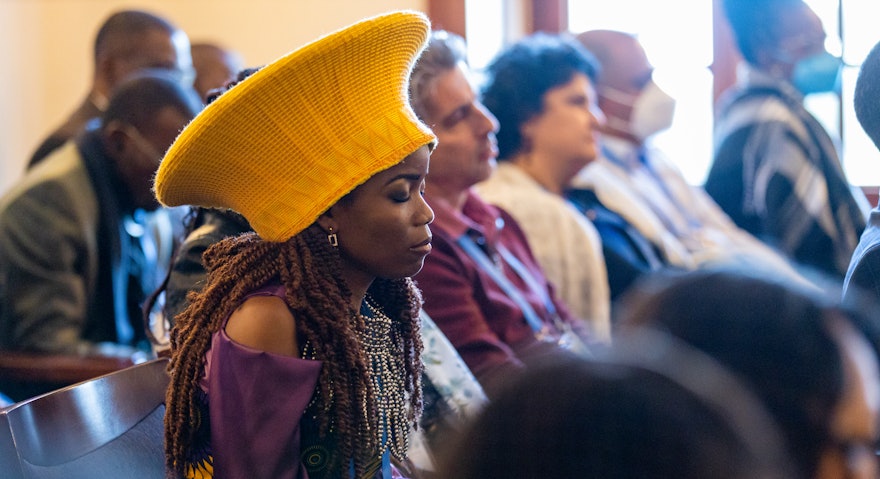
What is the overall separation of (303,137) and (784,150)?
235cm

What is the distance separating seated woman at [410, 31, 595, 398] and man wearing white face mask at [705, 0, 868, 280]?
101 centimetres

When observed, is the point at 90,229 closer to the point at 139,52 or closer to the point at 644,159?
the point at 139,52

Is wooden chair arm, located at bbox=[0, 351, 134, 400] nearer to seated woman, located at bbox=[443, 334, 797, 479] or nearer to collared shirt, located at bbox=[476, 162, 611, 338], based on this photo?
collared shirt, located at bbox=[476, 162, 611, 338]

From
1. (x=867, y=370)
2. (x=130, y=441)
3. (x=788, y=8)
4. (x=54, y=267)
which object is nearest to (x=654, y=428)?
(x=867, y=370)

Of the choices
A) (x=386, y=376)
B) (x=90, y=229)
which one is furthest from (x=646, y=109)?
(x=386, y=376)

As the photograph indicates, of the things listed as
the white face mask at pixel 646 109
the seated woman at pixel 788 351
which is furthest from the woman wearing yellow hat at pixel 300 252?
the white face mask at pixel 646 109

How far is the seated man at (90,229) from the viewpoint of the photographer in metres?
2.62

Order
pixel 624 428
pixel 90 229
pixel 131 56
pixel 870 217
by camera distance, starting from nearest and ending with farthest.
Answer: pixel 624 428 → pixel 870 217 → pixel 90 229 → pixel 131 56

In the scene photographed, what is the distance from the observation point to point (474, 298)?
7.13 ft

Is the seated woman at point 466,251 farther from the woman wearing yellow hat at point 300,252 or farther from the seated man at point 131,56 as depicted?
the seated man at point 131,56

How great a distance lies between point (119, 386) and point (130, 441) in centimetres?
7

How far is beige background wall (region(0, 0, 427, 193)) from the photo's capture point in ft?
13.9

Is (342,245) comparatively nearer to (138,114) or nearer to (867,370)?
(867,370)

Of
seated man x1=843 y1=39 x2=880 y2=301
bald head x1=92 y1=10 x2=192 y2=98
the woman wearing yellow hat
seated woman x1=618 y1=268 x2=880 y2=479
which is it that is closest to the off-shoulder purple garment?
the woman wearing yellow hat
